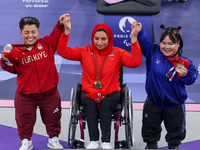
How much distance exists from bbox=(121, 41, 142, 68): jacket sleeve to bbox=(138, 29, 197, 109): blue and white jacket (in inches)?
4.6

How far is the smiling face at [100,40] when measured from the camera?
3.77 m

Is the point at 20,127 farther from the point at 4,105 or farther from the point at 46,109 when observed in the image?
the point at 4,105

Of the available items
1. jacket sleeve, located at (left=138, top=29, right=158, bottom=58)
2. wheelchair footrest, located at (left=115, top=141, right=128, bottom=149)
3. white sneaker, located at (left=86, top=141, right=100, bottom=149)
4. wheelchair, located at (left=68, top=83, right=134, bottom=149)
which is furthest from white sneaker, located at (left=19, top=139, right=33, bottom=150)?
jacket sleeve, located at (left=138, top=29, right=158, bottom=58)

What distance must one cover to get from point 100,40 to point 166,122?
1058 mm

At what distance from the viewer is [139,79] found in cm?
602

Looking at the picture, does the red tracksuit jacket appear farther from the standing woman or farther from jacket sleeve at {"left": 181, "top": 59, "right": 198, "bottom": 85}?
jacket sleeve at {"left": 181, "top": 59, "right": 198, "bottom": 85}

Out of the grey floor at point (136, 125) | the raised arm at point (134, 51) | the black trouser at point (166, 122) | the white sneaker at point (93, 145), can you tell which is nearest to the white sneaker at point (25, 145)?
the grey floor at point (136, 125)

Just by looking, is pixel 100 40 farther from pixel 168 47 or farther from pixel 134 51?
pixel 168 47

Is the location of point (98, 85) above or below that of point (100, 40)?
below

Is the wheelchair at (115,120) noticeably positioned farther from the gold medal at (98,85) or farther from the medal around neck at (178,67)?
the medal around neck at (178,67)

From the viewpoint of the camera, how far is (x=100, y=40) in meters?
3.78

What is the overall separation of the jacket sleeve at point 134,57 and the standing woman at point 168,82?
117 mm

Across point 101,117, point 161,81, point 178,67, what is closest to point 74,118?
point 101,117

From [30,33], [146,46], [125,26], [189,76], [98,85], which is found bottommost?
[98,85]
